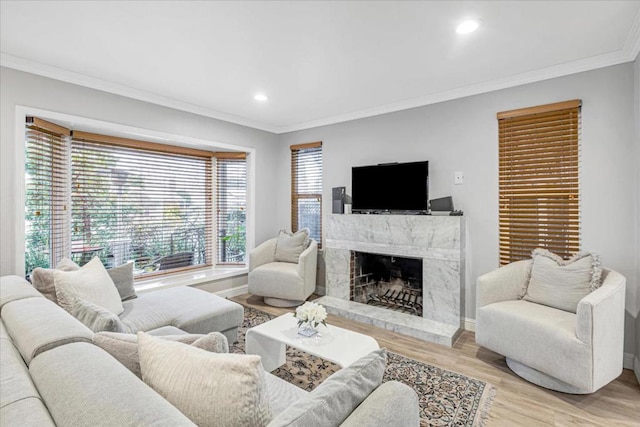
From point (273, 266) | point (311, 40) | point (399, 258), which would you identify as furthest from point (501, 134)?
point (273, 266)

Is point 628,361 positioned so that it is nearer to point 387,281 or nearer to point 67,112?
point 387,281

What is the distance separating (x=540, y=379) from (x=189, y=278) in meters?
3.85

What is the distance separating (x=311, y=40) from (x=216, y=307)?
229 centimetres

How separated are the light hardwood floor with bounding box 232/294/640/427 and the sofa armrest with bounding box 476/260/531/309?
498mm

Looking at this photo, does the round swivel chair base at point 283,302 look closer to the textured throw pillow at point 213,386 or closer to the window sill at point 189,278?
the window sill at point 189,278

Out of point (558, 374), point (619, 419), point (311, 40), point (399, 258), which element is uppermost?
point (311, 40)

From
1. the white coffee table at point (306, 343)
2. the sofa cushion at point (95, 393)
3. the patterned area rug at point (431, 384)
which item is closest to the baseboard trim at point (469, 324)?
the patterned area rug at point (431, 384)

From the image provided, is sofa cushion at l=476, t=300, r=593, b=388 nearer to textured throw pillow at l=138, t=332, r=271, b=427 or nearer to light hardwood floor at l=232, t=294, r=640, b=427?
light hardwood floor at l=232, t=294, r=640, b=427

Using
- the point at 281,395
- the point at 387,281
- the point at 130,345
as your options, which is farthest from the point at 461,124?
the point at 130,345

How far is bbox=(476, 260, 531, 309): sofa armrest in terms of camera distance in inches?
107

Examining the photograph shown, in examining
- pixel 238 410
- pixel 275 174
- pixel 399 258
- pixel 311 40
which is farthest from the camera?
pixel 275 174

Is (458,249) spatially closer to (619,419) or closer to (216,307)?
(619,419)

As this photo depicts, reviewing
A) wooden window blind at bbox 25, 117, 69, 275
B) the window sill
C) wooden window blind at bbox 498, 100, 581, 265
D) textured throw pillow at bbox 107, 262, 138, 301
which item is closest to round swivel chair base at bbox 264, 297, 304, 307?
the window sill

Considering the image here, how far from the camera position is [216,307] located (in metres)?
2.73
